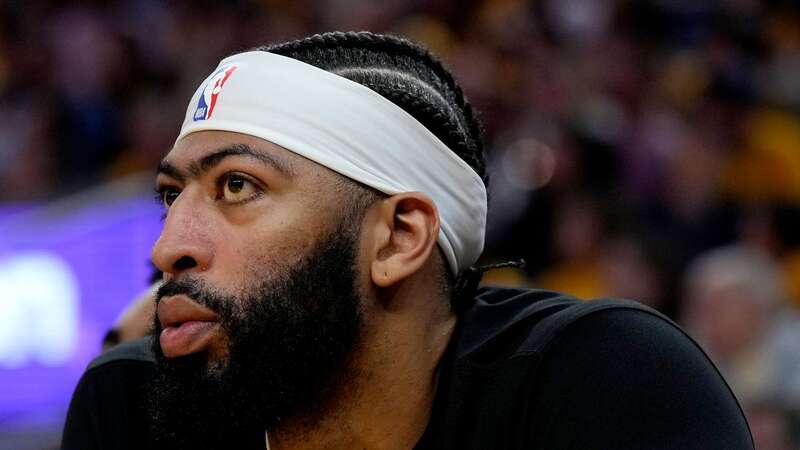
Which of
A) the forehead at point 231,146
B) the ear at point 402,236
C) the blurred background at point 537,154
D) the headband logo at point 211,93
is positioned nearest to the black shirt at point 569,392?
the ear at point 402,236

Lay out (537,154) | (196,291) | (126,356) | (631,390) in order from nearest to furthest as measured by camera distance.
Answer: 1. (631,390)
2. (196,291)
3. (126,356)
4. (537,154)

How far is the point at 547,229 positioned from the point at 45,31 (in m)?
3.80

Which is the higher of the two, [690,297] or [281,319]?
[690,297]

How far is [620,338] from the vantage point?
2.04 metres

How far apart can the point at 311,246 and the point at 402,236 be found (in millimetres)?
184

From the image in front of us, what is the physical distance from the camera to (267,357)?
7.04 feet

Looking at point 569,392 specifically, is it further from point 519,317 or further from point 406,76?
point 406,76

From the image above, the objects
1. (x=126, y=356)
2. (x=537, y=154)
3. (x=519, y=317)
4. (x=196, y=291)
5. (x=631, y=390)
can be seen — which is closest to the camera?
(x=631, y=390)

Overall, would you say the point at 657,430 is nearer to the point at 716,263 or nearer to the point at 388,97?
the point at 388,97

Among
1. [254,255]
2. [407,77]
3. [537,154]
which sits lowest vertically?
A: [254,255]

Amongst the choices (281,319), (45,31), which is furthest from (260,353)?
(45,31)

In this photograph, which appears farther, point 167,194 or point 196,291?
point 167,194

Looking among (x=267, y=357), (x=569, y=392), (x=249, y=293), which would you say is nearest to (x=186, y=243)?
(x=249, y=293)

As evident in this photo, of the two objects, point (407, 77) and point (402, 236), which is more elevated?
point (407, 77)
